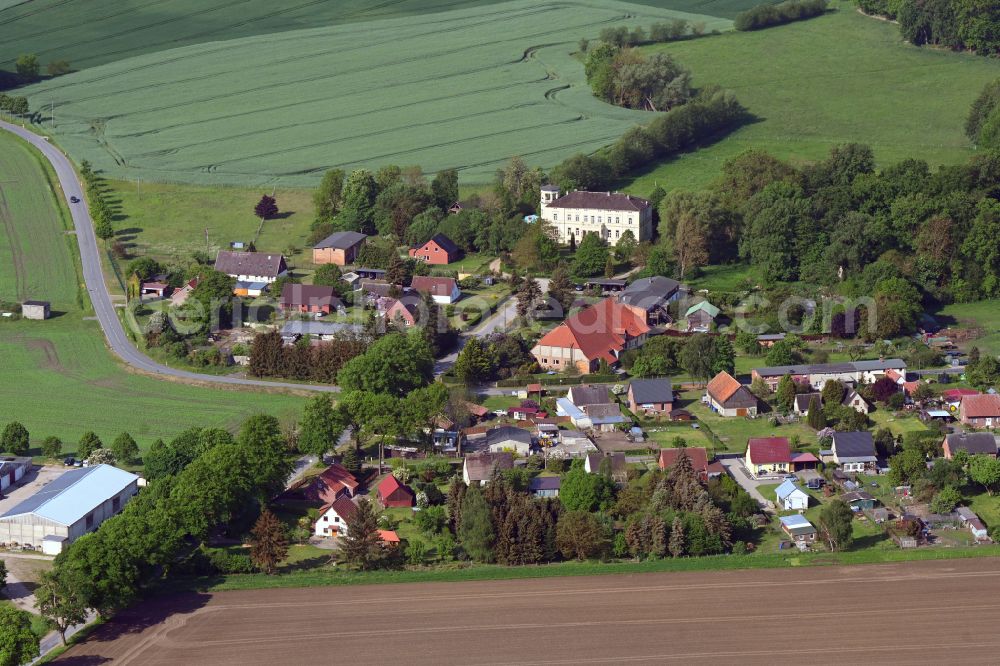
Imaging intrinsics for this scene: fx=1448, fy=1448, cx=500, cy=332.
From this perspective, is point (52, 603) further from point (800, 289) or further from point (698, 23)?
point (698, 23)

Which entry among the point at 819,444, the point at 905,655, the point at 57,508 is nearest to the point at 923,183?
the point at 819,444

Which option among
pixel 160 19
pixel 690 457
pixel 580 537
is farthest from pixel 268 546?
pixel 160 19

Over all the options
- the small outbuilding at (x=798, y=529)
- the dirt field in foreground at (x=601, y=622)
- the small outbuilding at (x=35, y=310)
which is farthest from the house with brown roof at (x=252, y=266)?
the small outbuilding at (x=798, y=529)

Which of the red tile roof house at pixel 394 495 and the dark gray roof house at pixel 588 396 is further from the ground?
the dark gray roof house at pixel 588 396

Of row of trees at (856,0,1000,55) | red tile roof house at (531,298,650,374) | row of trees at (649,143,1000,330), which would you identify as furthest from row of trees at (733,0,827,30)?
red tile roof house at (531,298,650,374)

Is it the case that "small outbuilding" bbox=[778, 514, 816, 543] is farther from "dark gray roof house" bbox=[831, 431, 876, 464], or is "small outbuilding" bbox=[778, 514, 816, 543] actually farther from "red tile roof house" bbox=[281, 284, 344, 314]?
"red tile roof house" bbox=[281, 284, 344, 314]

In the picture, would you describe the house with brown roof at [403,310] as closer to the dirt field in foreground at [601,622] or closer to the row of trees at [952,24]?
the dirt field in foreground at [601,622]
